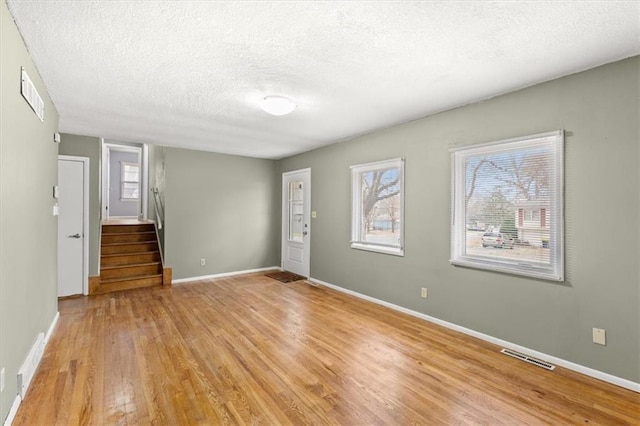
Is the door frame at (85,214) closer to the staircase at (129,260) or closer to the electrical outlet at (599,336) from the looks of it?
the staircase at (129,260)

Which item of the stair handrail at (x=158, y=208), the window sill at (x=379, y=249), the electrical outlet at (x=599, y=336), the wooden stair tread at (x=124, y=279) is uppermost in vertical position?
the stair handrail at (x=158, y=208)

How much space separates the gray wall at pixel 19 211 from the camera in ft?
5.82

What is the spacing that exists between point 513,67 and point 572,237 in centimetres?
151

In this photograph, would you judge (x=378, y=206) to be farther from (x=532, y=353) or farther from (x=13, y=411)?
(x=13, y=411)

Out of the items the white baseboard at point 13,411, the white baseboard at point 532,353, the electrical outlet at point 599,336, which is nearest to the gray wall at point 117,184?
the white baseboard at point 13,411

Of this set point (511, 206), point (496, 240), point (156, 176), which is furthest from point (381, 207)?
point (156, 176)

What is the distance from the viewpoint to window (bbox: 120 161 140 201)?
9.23 meters

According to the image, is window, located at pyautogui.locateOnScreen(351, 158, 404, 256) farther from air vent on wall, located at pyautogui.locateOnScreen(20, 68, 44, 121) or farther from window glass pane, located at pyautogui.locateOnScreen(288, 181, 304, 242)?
air vent on wall, located at pyautogui.locateOnScreen(20, 68, 44, 121)

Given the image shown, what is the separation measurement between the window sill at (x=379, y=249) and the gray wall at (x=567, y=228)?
0.10 metres

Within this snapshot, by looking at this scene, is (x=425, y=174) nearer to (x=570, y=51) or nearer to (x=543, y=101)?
(x=543, y=101)

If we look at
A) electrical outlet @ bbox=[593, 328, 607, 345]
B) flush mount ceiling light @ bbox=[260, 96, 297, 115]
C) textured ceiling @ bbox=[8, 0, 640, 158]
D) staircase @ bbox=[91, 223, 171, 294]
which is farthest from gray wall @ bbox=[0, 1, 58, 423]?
electrical outlet @ bbox=[593, 328, 607, 345]

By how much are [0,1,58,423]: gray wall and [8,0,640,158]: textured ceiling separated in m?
0.31

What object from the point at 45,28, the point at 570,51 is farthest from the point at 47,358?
the point at 570,51

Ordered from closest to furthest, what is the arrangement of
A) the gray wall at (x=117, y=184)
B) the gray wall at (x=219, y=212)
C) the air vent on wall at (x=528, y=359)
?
the air vent on wall at (x=528, y=359)
the gray wall at (x=219, y=212)
the gray wall at (x=117, y=184)
